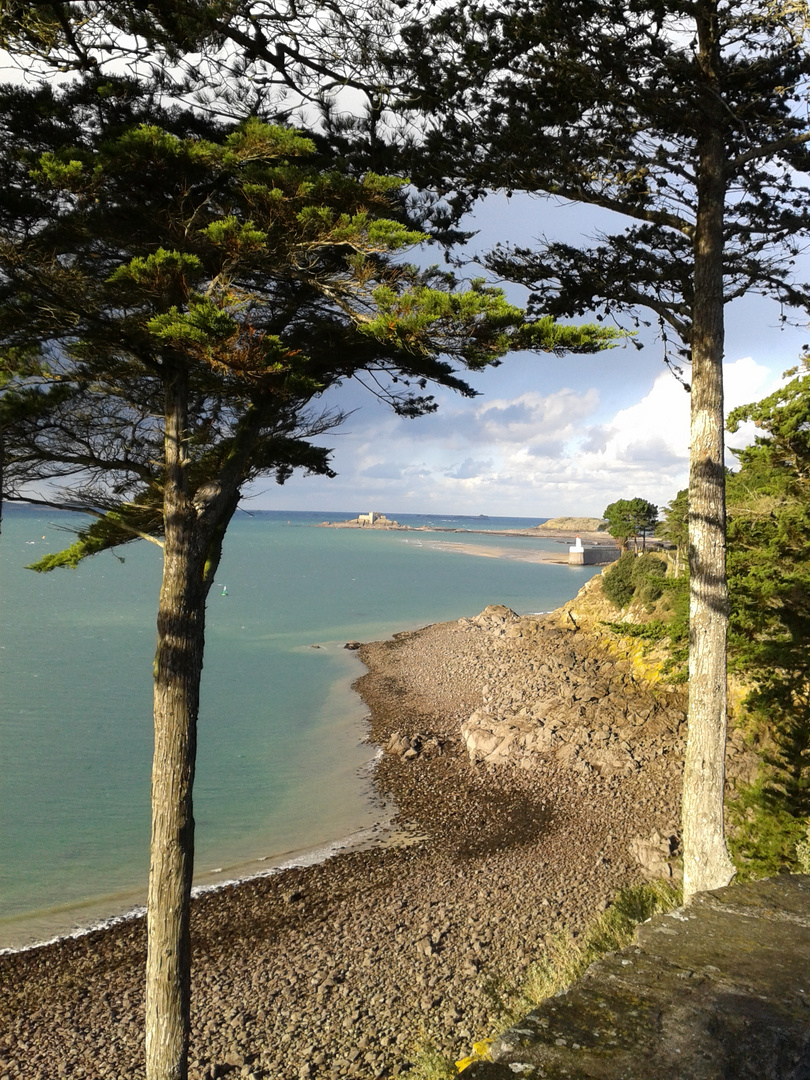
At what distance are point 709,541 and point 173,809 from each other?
16.6 feet

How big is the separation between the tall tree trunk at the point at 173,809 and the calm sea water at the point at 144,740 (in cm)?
117

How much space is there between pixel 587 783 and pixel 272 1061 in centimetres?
795

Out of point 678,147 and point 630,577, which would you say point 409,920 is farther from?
point 630,577

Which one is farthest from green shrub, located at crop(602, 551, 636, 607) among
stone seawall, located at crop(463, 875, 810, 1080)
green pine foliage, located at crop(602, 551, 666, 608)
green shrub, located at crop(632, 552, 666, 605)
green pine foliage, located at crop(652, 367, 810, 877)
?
stone seawall, located at crop(463, 875, 810, 1080)

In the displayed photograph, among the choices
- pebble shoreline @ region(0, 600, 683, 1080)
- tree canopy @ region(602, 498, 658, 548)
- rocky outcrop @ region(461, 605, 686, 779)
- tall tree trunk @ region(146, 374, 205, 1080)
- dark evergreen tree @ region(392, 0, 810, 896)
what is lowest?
pebble shoreline @ region(0, 600, 683, 1080)

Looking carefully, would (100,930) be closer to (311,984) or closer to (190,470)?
(311,984)

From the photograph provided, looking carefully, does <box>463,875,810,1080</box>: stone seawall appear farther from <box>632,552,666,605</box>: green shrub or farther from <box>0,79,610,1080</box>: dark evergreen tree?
<box>632,552,666,605</box>: green shrub

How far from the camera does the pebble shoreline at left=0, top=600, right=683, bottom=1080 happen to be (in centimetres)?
640

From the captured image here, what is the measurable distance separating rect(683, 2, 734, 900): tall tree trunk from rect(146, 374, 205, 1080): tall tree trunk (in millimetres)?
4375

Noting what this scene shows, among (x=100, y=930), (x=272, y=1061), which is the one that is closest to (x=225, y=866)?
(x=100, y=930)

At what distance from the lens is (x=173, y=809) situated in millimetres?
5352

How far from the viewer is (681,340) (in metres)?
6.64

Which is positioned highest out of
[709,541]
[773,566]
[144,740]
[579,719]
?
[709,541]

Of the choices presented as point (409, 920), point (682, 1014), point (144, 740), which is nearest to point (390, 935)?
point (409, 920)
